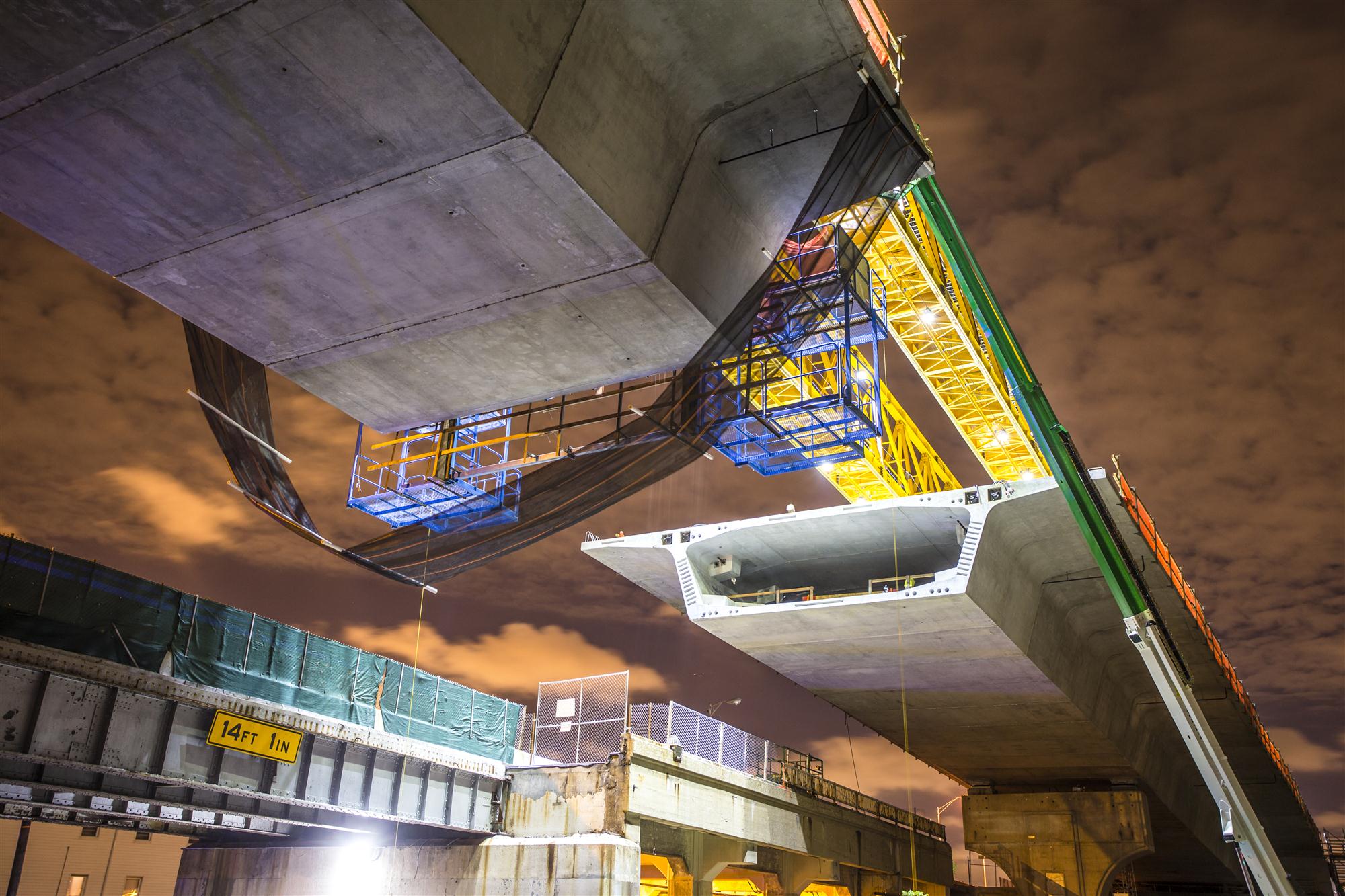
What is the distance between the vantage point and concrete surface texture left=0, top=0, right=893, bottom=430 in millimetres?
8750

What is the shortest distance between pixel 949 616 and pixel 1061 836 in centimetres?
2039

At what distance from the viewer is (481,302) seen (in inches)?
478

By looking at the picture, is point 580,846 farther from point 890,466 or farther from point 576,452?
point 890,466

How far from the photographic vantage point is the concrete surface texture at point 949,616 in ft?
80.4

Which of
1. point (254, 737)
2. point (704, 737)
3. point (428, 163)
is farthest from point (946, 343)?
point (428, 163)

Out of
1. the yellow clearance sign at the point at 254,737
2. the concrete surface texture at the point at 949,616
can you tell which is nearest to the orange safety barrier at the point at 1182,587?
the concrete surface texture at the point at 949,616

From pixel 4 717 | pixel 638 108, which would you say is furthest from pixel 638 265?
pixel 4 717

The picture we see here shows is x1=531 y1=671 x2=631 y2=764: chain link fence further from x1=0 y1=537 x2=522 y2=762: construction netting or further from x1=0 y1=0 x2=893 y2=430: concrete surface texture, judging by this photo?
x1=0 y1=0 x2=893 y2=430: concrete surface texture

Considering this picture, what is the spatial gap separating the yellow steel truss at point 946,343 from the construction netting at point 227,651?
49.8ft

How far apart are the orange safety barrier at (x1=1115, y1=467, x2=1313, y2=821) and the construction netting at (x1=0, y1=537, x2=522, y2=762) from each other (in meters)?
16.8

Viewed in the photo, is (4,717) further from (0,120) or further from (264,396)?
(0,120)

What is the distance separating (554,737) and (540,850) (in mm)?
2895

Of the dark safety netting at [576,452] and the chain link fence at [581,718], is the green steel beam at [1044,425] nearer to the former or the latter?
the dark safety netting at [576,452]

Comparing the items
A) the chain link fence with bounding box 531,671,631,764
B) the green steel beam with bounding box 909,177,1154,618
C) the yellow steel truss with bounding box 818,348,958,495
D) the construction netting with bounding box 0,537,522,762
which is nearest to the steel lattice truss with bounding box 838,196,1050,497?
the yellow steel truss with bounding box 818,348,958,495
